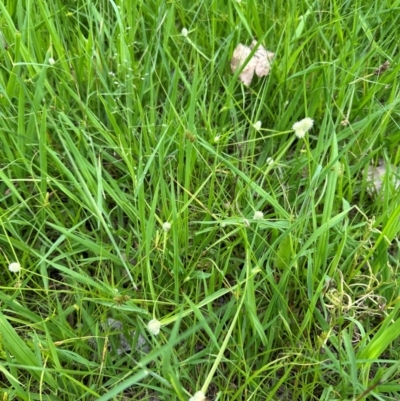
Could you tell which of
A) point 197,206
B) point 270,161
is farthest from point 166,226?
point 270,161

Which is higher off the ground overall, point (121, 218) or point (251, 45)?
point (251, 45)

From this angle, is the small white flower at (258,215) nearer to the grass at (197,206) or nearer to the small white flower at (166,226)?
the grass at (197,206)

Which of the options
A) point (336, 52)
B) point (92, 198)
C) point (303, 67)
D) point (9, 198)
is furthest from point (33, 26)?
point (336, 52)

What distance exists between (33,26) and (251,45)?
61 centimetres

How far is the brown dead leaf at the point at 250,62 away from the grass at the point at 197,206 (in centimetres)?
3

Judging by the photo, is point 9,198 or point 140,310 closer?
point 140,310

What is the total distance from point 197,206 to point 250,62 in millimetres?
484

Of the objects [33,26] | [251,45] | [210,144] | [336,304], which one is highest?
[33,26]

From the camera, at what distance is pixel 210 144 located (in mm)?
1216

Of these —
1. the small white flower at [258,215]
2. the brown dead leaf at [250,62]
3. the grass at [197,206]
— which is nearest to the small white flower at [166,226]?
the grass at [197,206]

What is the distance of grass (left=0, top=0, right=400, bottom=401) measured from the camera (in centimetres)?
99

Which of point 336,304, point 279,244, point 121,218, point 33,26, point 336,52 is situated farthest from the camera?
point 336,52

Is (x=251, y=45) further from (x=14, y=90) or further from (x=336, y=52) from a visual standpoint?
(x=14, y=90)

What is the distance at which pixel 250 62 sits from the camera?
1405 millimetres
